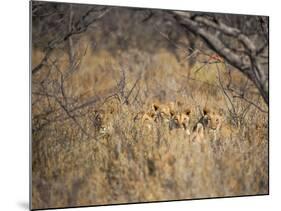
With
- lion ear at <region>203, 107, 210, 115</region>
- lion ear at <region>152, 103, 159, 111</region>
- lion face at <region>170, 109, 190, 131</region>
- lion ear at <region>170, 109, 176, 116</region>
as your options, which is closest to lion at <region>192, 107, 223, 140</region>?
lion ear at <region>203, 107, 210, 115</region>

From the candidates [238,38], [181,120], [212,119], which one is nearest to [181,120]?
[181,120]

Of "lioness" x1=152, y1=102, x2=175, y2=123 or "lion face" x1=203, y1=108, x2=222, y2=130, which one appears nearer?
"lioness" x1=152, y1=102, x2=175, y2=123

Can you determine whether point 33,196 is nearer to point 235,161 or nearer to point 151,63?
point 151,63

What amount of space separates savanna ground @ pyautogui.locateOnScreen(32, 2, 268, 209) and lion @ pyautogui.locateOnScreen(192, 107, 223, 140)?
0.05 m

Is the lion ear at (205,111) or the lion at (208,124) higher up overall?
the lion ear at (205,111)

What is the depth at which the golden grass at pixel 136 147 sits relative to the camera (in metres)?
5.31

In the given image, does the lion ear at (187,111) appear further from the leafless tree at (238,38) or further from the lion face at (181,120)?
the leafless tree at (238,38)

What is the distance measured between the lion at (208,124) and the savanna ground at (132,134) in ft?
0.17

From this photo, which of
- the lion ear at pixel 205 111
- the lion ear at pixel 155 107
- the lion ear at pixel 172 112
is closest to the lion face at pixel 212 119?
the lion ear at pixel 205 111

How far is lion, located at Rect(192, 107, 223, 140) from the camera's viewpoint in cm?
577

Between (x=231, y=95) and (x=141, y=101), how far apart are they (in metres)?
0.94

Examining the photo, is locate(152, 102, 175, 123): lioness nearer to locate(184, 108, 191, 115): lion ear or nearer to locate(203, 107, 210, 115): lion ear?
locate(184, 108, 191, 115): lion ear

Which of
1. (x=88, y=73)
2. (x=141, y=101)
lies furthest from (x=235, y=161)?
Answer: (x=88, y=73)

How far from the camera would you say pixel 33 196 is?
525 cm
